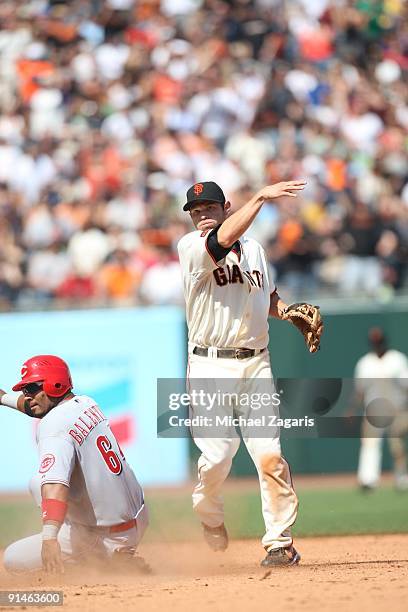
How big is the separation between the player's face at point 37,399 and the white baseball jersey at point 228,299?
110 cm

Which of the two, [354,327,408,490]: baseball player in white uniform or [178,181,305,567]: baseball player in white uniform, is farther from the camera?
[354,327,408,490]: baseball player in white uniform

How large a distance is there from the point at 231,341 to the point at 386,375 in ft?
19.6

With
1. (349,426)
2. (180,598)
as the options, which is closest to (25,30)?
(349,426)

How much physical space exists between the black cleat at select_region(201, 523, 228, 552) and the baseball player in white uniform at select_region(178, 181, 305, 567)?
26 centimetres

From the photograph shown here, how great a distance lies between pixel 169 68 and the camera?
16.7 meters

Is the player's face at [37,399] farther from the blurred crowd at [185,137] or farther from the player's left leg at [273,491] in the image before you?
the blurred crowd at [185,137]

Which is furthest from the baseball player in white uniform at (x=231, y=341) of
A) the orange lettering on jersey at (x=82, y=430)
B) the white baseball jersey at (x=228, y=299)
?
the orange lettering on jersey at (x=82, y=430)

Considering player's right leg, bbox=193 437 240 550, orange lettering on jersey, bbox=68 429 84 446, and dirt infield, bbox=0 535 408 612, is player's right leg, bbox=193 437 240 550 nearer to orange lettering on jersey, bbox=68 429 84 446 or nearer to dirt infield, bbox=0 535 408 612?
dirt infield, bbox=0 535 408 612

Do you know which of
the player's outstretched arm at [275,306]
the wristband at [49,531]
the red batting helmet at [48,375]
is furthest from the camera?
the player's outstretched arm at [275,306]

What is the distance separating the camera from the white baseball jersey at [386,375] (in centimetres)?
1181

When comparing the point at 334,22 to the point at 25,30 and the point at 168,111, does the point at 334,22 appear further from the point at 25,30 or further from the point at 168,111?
the point at 25,30

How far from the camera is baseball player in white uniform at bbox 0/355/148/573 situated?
21.3 feet

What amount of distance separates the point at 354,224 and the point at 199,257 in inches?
298

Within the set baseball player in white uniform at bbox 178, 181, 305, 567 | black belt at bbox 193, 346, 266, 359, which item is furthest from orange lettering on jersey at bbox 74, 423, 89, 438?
black belt at bbox 193, 346, 266, 359
